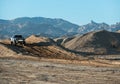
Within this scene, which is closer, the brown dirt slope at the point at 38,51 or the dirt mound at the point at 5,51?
the dirt mound at the point at 5,51

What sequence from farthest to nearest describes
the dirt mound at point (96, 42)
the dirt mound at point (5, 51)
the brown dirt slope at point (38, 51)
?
1. the dirt mound at point (96, 42)
2. the brown dirt slope at point (38, 51)
3. the dirt mound at point (5, 51)

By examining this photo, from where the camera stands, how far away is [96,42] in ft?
290

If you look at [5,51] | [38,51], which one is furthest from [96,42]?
[5,51]

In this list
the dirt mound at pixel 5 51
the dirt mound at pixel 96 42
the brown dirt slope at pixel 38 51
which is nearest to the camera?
the dirt mound at pixel 5 51

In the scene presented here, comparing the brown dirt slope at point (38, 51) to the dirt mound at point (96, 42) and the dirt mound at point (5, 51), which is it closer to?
the dirt mound at point (5, 51)

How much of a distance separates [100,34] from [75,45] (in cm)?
920

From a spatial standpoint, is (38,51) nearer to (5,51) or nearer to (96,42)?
(5,51)

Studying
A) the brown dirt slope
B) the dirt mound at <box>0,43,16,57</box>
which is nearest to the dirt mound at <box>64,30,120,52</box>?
the brown dirt slope

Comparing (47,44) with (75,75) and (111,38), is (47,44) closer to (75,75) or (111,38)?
(75,75)

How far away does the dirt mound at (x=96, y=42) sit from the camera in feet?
276

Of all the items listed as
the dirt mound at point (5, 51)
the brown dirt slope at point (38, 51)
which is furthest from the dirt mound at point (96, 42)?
the dirt mound at point (5, 51)

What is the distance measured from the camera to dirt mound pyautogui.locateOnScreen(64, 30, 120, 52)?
276 ft

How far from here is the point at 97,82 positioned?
2289 cm

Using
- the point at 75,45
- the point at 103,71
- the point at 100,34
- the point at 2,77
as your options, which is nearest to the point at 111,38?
the point at 100,34
